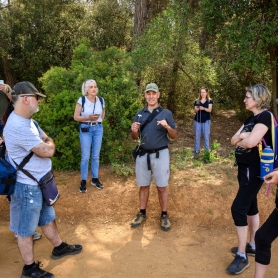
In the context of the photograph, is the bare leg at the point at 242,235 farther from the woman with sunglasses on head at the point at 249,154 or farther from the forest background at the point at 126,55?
the forest background at the point at 126,55

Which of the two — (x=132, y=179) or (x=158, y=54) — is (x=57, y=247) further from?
(x=158, y=54)

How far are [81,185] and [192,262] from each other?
2.45 m

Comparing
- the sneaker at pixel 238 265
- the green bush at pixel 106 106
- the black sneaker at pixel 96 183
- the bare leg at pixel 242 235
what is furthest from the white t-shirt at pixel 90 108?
the sneaker at pixel 238 265

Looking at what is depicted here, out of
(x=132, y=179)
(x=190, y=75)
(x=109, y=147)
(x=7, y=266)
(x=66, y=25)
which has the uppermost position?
→ (x=66, y=25)

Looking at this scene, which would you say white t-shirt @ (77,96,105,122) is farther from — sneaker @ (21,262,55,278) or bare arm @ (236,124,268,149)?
bare arm @ (236,124,268,149)

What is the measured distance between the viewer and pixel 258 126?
3262 mm

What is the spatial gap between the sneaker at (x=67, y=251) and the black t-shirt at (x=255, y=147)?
236 cm

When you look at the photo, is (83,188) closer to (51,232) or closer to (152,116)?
(51,232)

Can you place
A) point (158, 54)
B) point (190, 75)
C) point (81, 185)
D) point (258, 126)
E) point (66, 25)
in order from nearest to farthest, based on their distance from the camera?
point (258, 126), point (81, 185), point (158, 54), point (190, 75), point (66, 25)

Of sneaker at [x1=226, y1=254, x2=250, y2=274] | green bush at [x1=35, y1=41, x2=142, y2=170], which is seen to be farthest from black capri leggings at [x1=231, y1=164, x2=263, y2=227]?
green bush at [x1=35, y1=41, x2=142, y2=170]

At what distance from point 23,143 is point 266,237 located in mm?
2544

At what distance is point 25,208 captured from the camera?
3.31 m

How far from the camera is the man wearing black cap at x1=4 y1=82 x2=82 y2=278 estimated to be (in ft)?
10.4

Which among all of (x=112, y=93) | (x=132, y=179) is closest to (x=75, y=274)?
(x=132, y=179)
